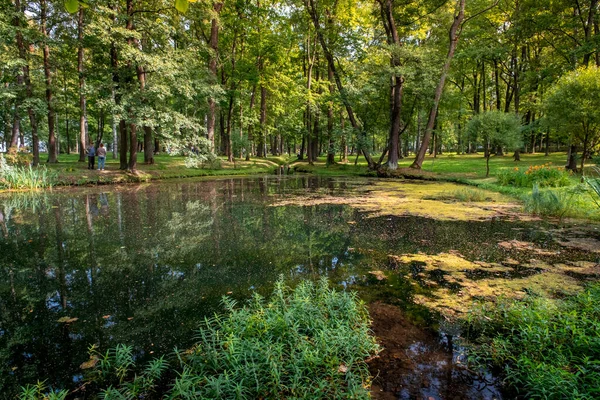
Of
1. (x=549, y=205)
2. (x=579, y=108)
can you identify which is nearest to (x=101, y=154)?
(x=549, y=205)

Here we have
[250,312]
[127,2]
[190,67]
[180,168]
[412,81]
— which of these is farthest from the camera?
[180,168]

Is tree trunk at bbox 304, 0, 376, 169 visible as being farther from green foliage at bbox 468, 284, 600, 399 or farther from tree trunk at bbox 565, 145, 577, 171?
green foliage at bbox 468, 284, 600, 399

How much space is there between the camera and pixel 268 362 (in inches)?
92.3

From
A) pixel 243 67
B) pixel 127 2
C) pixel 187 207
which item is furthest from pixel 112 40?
pixel 243 67

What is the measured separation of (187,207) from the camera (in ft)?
33.3

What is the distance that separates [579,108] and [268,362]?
15.5 metres

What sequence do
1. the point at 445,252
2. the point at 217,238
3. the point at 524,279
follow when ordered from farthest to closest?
the point at 217,238 → the point at 445,252 → the point at 524,279

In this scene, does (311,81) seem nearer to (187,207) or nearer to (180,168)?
(180,168)

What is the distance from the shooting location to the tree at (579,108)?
12.2 metres

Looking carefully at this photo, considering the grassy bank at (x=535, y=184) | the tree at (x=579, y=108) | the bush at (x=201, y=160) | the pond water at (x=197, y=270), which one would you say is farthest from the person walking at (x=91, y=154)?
the tree at (x=579, y=108)

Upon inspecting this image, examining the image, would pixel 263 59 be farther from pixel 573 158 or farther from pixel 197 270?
pixel 197 270

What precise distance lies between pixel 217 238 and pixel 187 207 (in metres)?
4.01

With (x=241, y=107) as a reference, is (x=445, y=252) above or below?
below

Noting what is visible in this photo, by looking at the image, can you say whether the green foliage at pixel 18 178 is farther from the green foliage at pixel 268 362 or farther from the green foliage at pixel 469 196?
the green foliage at pixel 469 196
